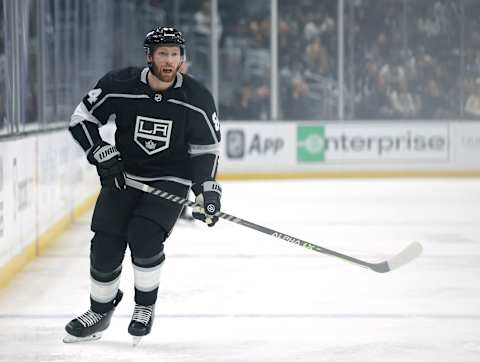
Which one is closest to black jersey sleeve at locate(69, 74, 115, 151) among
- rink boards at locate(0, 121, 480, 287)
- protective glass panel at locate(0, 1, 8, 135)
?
protective glass panel at locate(0, 1, 8, 135)

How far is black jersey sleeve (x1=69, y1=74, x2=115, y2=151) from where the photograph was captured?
4.18 m

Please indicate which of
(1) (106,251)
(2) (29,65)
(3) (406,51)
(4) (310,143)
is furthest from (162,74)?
(3) (406,51)

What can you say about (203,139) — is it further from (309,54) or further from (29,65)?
(309,54)

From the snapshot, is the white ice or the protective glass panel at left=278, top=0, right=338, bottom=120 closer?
the white ice

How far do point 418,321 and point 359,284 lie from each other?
1029 millimetres

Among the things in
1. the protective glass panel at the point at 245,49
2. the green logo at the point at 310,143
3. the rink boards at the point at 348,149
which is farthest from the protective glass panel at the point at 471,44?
the protective glass panel at the point at 245,49

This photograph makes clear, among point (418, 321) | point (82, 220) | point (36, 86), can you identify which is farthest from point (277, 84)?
point (418, 321)

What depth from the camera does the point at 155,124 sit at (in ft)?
13.5

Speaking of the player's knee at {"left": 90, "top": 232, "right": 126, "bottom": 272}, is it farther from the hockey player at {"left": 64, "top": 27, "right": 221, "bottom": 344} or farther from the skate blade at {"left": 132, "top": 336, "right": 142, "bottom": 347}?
the skate blade at {"left": 132, "top": 336, "right": 142, "bottom": 347}

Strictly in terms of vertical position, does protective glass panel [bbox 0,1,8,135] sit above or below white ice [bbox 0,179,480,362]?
above

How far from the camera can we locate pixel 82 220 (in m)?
8.86

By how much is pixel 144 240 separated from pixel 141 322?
314 mm

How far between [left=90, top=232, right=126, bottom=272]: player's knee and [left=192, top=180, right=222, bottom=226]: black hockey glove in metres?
0.29

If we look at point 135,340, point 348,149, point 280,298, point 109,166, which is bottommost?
point 348,149
